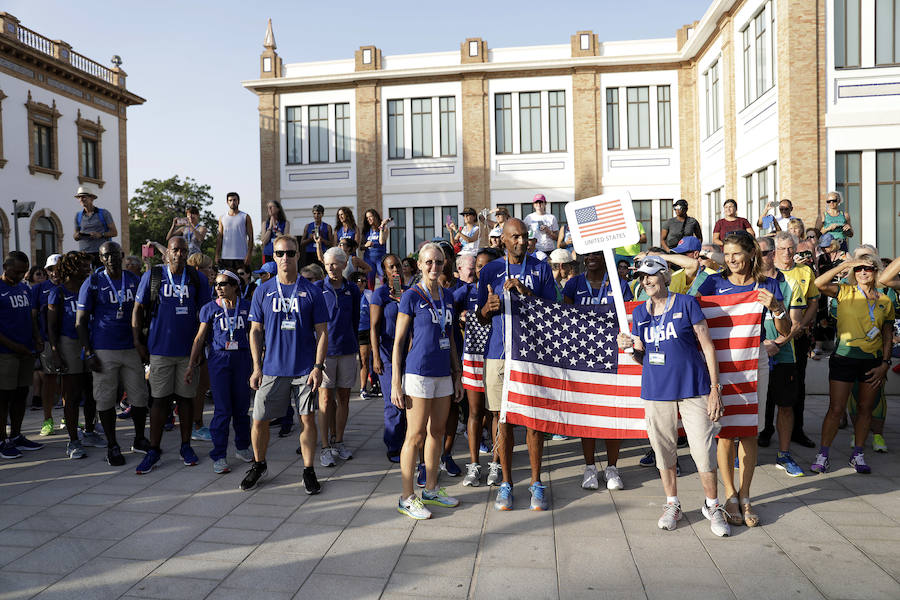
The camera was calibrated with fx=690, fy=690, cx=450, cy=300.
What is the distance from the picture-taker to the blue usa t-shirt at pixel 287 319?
5.95 meters

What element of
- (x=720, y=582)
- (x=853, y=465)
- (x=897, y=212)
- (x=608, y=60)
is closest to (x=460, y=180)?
(x=608, y=60)

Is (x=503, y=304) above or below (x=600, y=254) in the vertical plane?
below

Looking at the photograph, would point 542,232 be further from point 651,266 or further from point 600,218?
point 651,266

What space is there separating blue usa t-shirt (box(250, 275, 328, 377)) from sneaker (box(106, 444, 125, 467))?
2.14 metres

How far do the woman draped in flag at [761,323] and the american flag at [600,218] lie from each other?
0.98 m

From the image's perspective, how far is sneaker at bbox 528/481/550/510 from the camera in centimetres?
543

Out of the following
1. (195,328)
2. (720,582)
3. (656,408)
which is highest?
(195,328)

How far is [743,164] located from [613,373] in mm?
17503

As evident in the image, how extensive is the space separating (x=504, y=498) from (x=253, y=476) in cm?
225

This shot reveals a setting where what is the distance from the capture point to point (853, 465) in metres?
6.55

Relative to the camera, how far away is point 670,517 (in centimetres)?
498

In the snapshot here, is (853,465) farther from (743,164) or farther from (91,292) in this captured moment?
(743,164)

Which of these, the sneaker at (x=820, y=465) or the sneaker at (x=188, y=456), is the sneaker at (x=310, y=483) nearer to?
the sneaker at (x=188, y=456)

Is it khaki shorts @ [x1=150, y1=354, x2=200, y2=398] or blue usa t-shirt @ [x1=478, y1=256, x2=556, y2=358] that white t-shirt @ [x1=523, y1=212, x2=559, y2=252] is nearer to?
blue usa t-shirt @ [x1=478, y1=256, x2=556, y2=358]
